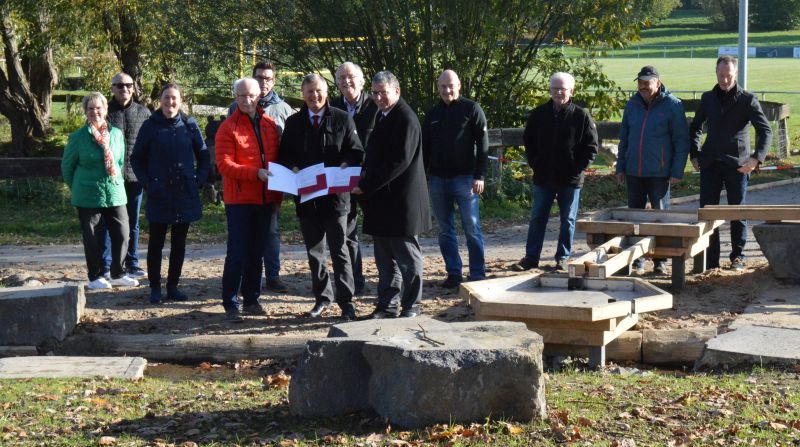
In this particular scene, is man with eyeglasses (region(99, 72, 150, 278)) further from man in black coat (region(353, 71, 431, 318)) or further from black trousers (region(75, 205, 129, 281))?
man in black coat (region(353, 71, 431, 318))

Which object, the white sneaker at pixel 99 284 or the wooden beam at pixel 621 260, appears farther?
the white sneaker at pixel 99 284

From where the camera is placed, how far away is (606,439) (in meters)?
5.69

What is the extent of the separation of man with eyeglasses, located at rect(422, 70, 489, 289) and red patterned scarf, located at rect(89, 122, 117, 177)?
2.75 metres

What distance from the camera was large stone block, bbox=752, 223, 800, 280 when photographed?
379 inches

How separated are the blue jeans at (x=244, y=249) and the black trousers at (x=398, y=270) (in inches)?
38.5

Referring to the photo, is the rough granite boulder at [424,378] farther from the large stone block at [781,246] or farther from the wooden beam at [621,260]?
the large stone block at [781,246]

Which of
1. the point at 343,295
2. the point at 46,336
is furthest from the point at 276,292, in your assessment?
the point at 46,336

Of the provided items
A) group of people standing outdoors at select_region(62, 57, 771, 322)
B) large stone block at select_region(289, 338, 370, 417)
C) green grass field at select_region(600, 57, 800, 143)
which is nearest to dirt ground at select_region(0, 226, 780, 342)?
group of people standing outdoors at select_region(62, 57, 771, 322)

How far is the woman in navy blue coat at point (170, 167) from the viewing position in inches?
365

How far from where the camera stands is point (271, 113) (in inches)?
363

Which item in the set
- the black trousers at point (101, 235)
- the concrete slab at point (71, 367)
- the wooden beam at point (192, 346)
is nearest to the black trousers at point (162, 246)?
the black trousers at point (101, 235)

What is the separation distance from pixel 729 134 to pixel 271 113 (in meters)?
4.13

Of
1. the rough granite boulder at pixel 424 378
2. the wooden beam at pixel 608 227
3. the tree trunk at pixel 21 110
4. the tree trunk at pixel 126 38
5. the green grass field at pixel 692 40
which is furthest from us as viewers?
the green grass field at pixel 692 40

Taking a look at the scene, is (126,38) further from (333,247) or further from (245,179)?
(333,247)
